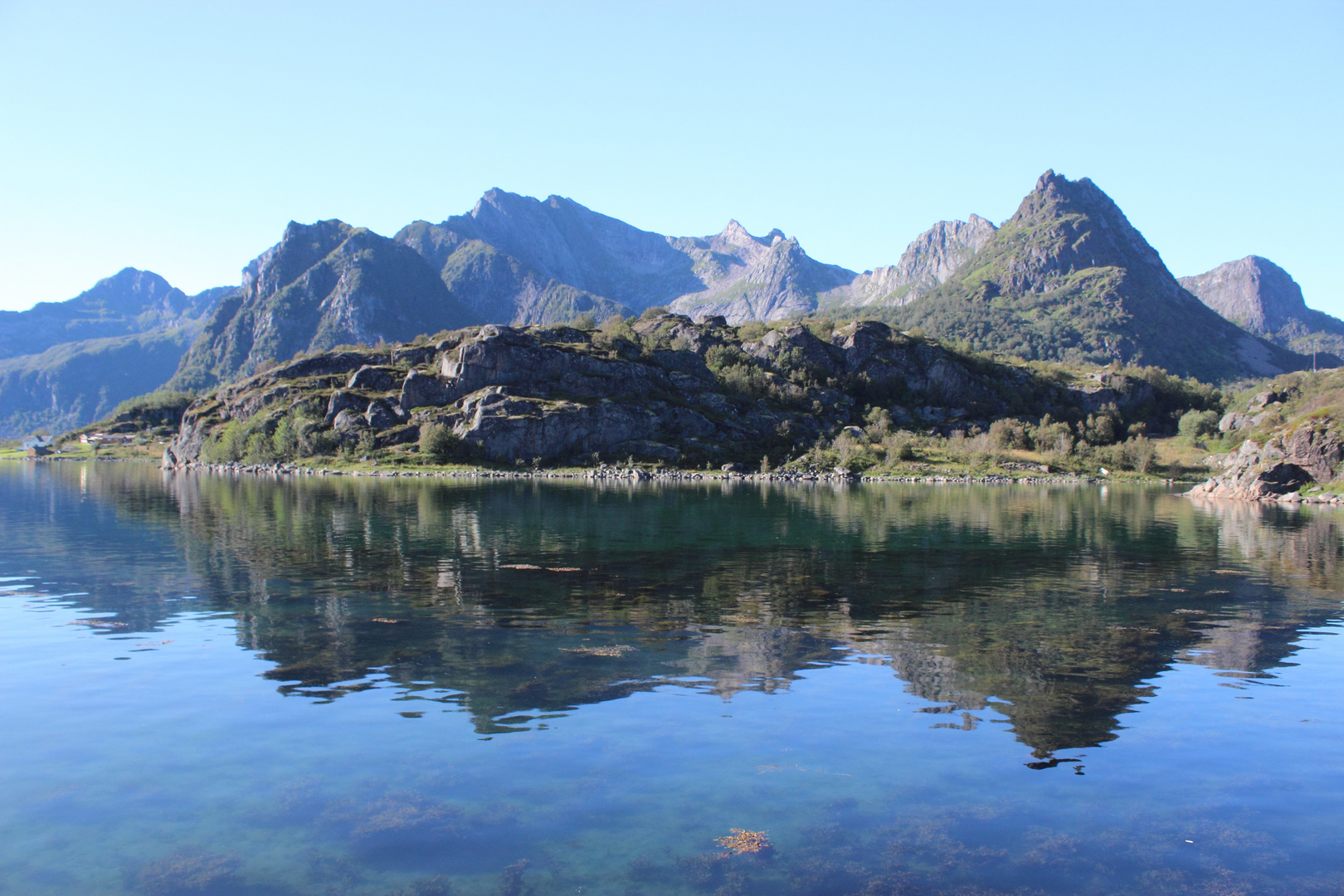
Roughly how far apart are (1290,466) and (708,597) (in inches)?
4184

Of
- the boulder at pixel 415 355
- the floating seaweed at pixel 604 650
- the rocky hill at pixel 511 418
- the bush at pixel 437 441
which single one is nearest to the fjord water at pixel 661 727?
the floating seaweed at pixel 604 650

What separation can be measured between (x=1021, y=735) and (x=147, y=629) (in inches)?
1074

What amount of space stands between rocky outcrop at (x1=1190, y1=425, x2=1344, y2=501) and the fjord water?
74.9 m

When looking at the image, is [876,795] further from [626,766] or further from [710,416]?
[710,416]

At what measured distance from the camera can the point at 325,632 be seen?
27375mm

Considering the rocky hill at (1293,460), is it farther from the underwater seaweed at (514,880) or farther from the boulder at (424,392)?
the boulder at (424,392)

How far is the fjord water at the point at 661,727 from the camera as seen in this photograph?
12555mm

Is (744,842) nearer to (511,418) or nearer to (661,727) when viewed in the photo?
(661,727)

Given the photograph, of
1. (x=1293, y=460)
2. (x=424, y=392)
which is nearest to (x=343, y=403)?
(x=424, y=392)

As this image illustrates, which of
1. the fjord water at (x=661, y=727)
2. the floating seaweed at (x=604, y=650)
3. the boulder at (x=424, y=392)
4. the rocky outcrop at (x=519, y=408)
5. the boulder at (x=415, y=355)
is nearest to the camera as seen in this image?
the fjord water at (x=661, y=727)

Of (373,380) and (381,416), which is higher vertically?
(373,380)

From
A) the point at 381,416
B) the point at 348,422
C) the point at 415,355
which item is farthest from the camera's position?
the point at 415,355

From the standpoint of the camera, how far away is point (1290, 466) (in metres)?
107

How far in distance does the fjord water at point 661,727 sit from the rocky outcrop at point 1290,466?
74947mm
